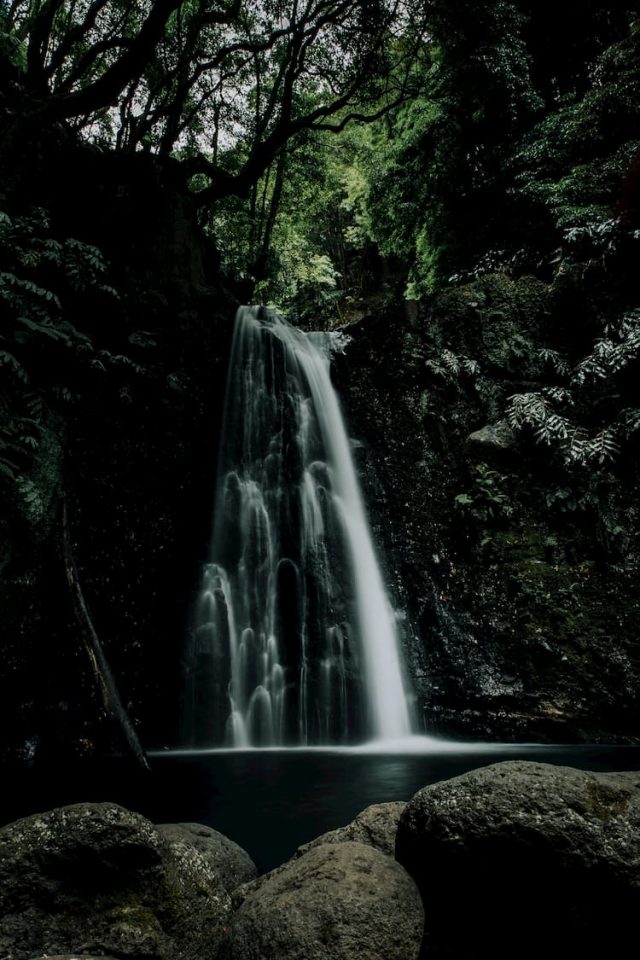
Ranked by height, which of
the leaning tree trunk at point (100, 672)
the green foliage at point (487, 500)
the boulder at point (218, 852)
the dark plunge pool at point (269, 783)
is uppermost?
the green foliage at point (487, 500)

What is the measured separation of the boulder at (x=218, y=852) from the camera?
2.55 metres

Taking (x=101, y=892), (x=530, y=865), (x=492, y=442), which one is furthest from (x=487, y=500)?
(x=101, y=892)

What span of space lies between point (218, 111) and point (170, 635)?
13.8 metres

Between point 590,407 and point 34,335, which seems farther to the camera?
point 590,407

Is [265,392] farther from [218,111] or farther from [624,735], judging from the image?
[218,111]

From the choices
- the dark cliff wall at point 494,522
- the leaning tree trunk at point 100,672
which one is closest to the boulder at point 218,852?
the leaning tree trunk at point 100,672

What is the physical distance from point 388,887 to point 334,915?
25cm

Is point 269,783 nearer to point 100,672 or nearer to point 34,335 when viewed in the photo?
point 100,672

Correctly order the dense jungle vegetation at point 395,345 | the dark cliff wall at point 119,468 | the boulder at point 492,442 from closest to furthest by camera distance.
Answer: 1. the dark cliff wall at point 119,468
2. the dense jungle vegetation at point 395,345
3. the boulder at point 492,442

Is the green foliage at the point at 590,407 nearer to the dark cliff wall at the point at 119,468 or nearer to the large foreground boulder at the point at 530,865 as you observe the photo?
the dark cliff wall at the point at 119,468

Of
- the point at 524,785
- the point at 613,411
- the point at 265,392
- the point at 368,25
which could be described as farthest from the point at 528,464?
the point at 368,25

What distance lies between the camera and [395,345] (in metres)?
9.90

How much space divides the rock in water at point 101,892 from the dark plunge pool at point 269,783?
44.3 inches

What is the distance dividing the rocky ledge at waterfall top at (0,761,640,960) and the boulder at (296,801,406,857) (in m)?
0.36
